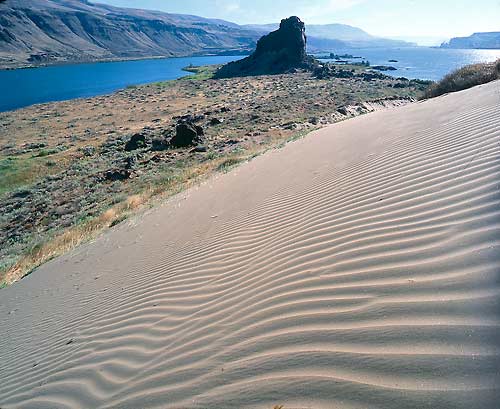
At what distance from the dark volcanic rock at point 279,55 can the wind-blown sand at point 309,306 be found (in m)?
64.5

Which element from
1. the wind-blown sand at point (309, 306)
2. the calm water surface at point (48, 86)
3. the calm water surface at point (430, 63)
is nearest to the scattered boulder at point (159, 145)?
the wind-blown sand at point (309, 306)

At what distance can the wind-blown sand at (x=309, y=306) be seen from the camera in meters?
1.93

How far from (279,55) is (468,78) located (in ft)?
197

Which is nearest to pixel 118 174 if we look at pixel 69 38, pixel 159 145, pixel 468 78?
pixel 159 145

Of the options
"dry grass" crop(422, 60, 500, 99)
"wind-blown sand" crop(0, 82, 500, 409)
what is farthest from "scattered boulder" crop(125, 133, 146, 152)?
"wind-blown sand" crop(0, 82, 500, 409)

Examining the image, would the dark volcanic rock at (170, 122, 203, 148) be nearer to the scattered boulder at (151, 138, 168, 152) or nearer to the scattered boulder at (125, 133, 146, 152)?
the scattered boulder at (151, 138, 168, 152)

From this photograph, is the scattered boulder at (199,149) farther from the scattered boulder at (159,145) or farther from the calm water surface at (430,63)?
the calm water surface at (430,63)

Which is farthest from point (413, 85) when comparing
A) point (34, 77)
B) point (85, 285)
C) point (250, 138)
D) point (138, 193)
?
point (34, 77)

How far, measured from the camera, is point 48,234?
10.3 m

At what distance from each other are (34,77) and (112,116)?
56.8 m

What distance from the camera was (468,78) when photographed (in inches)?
533

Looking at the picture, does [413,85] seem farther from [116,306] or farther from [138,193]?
[116,306]

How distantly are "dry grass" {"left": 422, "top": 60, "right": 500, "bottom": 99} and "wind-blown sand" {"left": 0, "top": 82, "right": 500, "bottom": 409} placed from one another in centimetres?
816

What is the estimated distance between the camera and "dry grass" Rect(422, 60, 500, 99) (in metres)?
12.6
